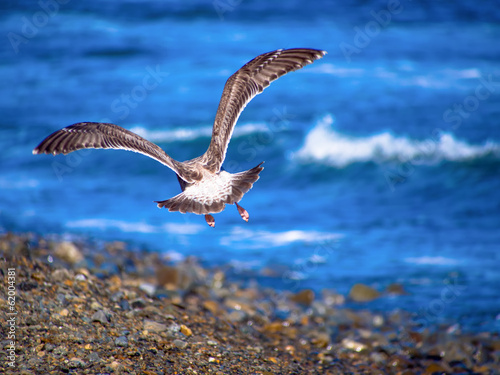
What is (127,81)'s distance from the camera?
1798 centimetres

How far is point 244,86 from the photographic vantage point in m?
6.42

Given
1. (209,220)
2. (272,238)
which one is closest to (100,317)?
(209,220)

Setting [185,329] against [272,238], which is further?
[272,238]

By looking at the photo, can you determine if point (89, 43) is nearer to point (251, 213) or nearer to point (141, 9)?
point (141, 9)

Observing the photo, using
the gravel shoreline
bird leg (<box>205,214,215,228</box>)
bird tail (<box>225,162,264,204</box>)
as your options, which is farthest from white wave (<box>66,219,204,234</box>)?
bird tail (<box>225,162,264,204</box>)

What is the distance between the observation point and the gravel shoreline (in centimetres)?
475

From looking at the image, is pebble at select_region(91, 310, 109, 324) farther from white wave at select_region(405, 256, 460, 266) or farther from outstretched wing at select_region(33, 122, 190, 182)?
white wave at select_region(405, 256, 460, 266)

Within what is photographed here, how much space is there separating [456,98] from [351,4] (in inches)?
249

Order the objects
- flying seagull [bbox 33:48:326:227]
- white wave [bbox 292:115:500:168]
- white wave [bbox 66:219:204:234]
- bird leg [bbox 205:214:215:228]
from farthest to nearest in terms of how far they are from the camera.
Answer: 1. white wave [bbox 292:115:500:168]
2. white wave [bbox 66:219:204:234]
3. bird leg [bbox 205:214:215:228]
4. flying seagull [bbox 33:48:326:227]

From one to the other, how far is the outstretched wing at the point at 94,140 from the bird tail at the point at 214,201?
0.44 meters

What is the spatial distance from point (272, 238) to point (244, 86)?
4531 mm

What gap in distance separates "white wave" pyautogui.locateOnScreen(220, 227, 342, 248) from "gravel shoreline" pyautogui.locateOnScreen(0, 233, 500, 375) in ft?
5.08

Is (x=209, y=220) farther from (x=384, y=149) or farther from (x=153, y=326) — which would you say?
(x=384, y=149)

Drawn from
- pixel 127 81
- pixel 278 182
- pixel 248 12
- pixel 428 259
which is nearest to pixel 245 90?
pixel 428 259
